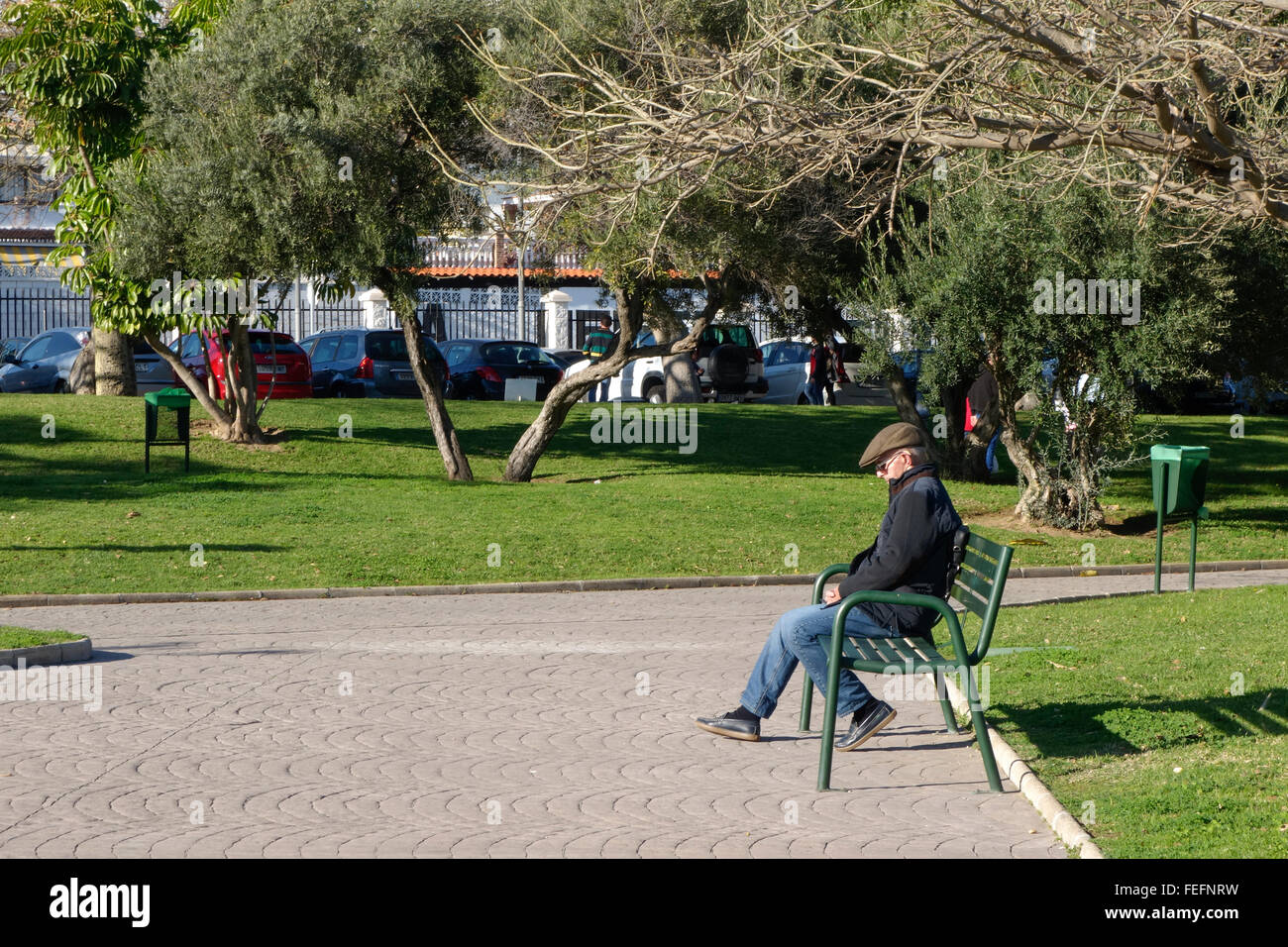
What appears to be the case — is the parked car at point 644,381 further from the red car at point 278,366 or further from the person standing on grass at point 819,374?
the red car at point 278,366

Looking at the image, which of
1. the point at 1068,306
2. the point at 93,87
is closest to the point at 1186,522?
the point at 1068,306

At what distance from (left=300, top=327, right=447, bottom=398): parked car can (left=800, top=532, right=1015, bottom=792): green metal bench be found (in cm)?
2361

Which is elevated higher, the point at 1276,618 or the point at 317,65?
the point at 317,65

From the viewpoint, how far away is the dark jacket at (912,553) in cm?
676

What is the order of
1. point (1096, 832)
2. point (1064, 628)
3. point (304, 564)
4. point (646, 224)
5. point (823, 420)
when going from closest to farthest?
point (1096, 832), point (1064, 628), point (304, 564), point (646, 224), point (823, 420)

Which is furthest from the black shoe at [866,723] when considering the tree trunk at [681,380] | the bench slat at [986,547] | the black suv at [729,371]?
the black suv at [729,371]

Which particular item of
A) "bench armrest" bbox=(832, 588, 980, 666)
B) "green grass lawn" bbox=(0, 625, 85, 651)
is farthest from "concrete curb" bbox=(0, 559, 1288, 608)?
"bench armrest" bbox=(832, 588, 980, 666)

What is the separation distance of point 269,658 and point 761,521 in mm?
8805

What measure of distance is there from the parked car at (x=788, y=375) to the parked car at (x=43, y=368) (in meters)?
14.8

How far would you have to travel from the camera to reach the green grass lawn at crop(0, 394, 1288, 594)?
49.0ft

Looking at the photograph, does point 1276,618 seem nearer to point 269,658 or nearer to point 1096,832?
point 1096,832

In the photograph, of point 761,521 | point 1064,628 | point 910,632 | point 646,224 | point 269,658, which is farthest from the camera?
point 761,521

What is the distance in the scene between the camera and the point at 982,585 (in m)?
7.03

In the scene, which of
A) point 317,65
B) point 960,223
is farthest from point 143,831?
point 317,65
